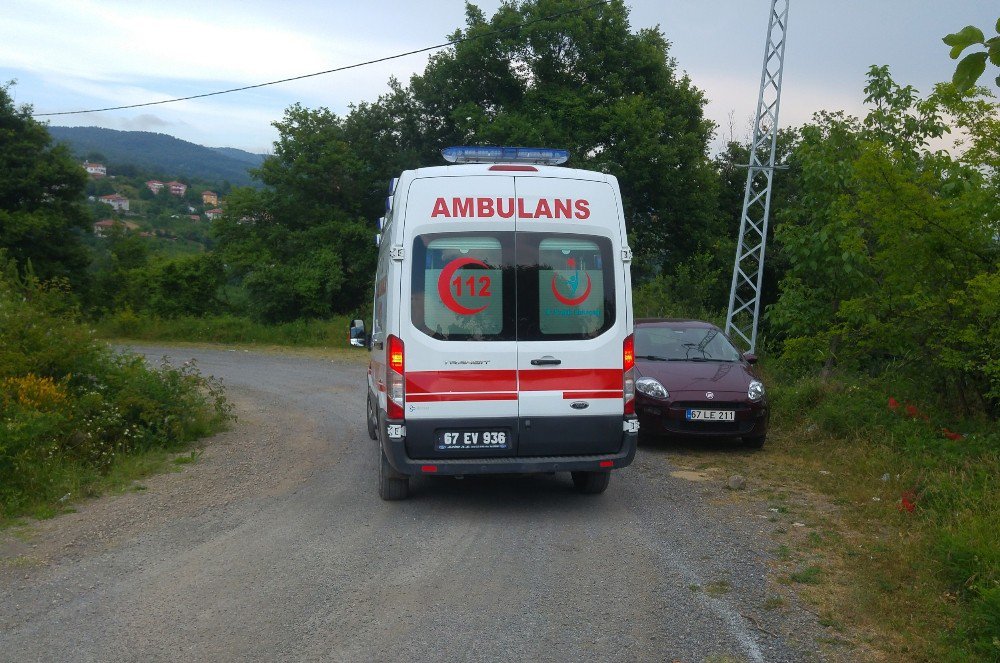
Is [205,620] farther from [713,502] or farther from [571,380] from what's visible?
[713,502]

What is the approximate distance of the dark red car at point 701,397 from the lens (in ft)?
32.8

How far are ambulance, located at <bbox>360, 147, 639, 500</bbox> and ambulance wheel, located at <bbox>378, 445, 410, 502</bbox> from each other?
0.37m

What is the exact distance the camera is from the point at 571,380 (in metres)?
7.07

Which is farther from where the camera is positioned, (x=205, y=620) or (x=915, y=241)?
(x=915, y=241)

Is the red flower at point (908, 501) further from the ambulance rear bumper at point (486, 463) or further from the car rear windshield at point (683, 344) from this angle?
the car rear windshield at point (683, 344)

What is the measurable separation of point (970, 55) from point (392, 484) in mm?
5754

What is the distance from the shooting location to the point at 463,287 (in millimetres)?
7012

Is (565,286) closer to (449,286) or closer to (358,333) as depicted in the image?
(449,286)

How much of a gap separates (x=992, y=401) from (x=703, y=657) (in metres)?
6.34

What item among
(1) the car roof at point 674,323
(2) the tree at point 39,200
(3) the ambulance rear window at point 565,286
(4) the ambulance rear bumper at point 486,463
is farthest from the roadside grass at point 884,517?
(2) the tree at point 39,200

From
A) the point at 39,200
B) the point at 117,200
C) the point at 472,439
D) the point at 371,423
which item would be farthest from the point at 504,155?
the point at 117,200

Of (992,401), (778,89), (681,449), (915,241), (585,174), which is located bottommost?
(681,449)

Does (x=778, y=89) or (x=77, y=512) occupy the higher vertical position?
(x=778, y=89)

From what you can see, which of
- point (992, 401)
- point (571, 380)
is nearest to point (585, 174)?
point (571, 380)
